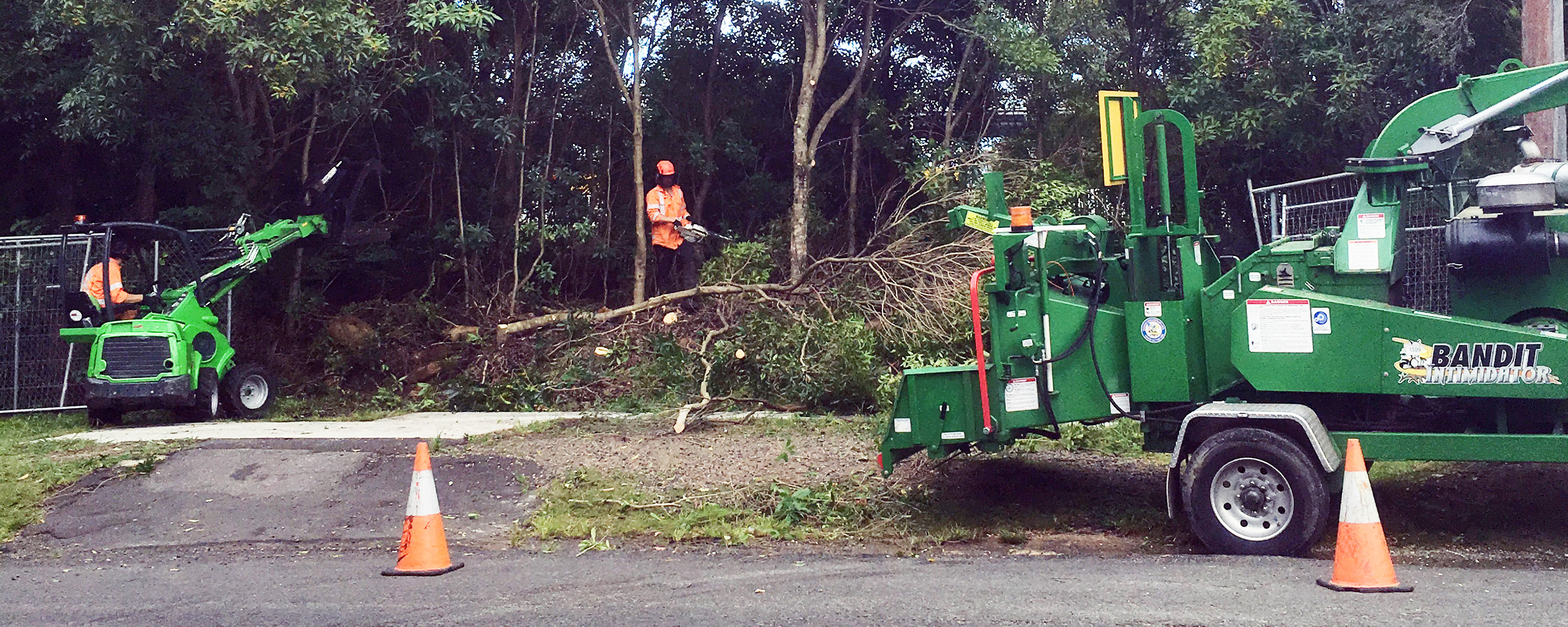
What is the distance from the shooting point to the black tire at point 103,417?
11930mm

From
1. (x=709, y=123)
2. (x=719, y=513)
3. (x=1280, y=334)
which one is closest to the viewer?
(x=1280, y=334)

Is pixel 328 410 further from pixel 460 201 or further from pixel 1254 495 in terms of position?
pixel 1254 495

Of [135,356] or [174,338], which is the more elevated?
[174,338]

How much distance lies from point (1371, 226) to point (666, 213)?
8848 mm

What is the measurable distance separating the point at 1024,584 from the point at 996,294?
1.89 m

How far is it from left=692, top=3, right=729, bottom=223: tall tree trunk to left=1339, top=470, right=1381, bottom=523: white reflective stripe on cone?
37.8ft

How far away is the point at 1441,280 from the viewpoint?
7035 millimetres

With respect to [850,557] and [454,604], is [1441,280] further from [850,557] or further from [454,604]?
[454,604]

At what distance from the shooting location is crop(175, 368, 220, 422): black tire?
12086 mm

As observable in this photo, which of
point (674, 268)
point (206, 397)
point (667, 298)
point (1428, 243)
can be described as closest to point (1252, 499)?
point (1428, 243)

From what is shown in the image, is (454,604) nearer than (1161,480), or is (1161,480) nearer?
(454,604)

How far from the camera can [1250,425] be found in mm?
6621

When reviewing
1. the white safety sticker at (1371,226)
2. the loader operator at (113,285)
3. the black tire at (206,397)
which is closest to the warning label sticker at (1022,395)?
the white safety sticker at (1371,226)

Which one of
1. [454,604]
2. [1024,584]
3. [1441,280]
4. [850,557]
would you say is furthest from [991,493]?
[454,604]
